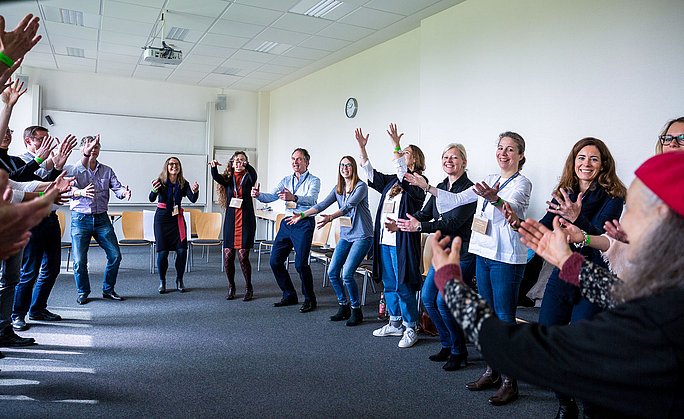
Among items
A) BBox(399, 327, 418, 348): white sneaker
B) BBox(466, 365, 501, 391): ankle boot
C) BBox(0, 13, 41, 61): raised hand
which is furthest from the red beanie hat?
BBox(399, 327, 418, 348): white sneaker

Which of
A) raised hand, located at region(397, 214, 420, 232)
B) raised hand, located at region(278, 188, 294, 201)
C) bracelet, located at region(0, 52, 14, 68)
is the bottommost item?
raised hand, located at region(397, 214, 420, 232)

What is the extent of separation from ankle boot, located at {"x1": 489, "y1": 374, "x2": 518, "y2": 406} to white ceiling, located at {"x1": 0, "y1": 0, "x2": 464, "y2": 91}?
4243 millimetres

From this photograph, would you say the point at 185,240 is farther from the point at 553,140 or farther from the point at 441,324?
the point at 553,140

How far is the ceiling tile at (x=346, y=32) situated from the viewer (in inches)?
262

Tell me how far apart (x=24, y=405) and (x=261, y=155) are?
915cm

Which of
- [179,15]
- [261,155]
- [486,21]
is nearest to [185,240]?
[179,15]

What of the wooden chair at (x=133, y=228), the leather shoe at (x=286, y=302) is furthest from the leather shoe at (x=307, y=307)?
the wooden chair at (x=133, y=228)

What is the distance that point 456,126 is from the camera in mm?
5793

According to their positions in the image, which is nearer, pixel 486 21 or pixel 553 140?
pixel 553 140

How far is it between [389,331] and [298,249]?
52.9 inches

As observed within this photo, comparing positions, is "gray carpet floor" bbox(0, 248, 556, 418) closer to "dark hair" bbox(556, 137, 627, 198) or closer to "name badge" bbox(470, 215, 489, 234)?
"name badge" bbox(470, 215, 489, 234)

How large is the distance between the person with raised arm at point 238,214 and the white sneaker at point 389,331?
1923mm

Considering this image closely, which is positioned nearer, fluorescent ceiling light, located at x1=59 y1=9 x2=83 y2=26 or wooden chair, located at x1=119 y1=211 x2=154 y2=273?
fluorescent ceiling light, located at x1=59 y1=9 x2=83 y2=26

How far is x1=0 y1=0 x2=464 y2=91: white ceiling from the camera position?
5.97 metres
